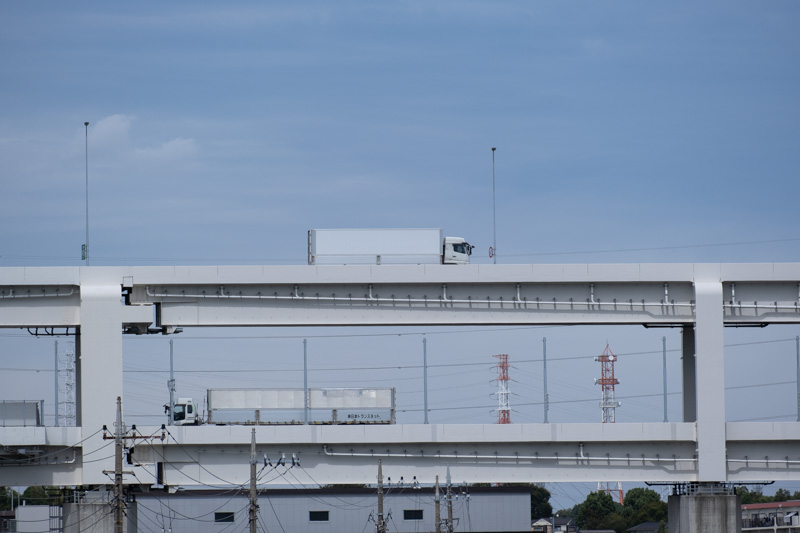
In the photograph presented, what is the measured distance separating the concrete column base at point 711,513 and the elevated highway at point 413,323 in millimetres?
1215

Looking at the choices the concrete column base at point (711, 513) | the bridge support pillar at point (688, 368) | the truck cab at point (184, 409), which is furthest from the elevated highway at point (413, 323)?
the truck cab at point (184, 409)

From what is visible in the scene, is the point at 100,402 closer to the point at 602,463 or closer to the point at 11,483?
the point at 11,483

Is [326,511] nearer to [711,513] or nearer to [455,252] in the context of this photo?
[455,252]

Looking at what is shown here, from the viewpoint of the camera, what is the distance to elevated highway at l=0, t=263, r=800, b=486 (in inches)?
2343

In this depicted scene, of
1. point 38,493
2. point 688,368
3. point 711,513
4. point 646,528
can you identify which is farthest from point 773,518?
point 38,493

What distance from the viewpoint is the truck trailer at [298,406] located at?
215 feet

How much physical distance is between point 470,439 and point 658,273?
1356 centimetres

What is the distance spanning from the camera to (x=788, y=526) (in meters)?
116

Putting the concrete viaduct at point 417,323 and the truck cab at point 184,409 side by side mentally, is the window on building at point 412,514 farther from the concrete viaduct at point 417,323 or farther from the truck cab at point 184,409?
the concrete viaduct at point 417,323

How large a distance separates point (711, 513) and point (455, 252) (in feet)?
64.2

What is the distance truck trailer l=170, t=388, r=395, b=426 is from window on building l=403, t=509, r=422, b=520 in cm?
3625

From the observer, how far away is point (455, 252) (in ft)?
205

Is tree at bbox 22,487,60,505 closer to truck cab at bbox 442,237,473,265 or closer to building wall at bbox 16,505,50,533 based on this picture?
building wall at bbox 16,505,50,533

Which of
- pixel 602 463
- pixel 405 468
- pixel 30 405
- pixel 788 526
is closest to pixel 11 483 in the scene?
pixel 30 405
